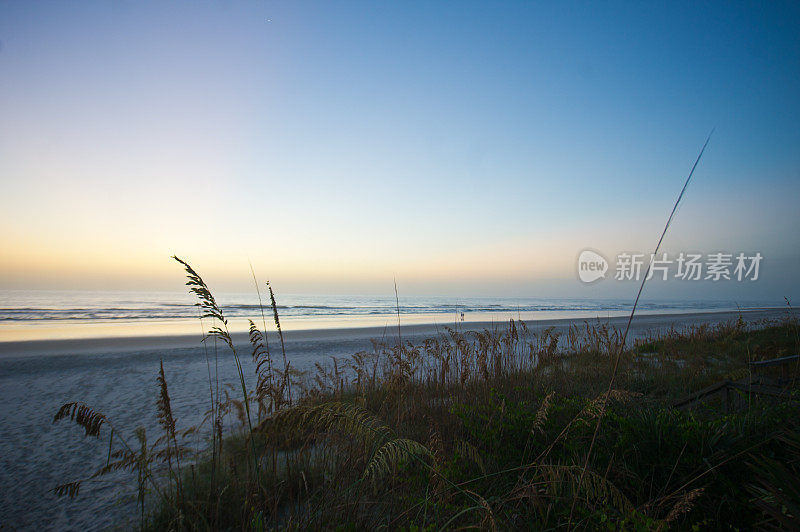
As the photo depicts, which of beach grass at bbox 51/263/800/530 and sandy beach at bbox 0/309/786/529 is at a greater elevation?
beach grass at bbox 51/263/800/530

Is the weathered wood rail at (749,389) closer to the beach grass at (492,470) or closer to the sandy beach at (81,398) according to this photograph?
the beach grass at (492,470)

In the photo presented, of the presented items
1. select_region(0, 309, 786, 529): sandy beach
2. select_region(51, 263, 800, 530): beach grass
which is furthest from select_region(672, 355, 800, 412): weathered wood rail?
select_region(0, 309, 786, 529): sandy beach

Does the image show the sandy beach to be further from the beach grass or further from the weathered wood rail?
the weathered wood rail

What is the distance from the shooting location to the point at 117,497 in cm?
384

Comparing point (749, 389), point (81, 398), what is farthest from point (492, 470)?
point (81, 398)

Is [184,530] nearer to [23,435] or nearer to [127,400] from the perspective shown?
[23,435]

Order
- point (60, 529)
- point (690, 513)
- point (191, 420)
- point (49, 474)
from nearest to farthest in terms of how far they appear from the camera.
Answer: point (690, 513) < point (60, 529) < point (49, 474) < point (191, 420)

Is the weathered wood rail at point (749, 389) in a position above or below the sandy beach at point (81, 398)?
above

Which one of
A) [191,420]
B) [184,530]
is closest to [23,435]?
[191,420]

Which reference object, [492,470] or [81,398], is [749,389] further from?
[81,398]

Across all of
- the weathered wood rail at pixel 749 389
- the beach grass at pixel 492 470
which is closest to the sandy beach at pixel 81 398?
the beach grass at pixel 492 470

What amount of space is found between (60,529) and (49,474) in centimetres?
151

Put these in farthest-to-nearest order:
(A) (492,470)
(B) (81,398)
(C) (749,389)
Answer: (B) (81,398)
(C) (749,389)
(A) (492,470)

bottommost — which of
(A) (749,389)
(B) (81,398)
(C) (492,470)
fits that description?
(B) (81,398)
